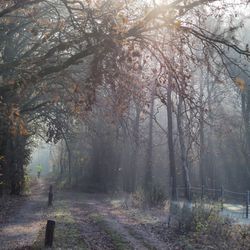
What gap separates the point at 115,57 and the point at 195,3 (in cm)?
173

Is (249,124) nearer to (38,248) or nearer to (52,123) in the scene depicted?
(52,123)

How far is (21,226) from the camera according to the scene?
20.1m

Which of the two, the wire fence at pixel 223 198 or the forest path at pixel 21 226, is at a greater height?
the wire fence at pixel 223 198

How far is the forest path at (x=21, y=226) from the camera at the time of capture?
631 inches

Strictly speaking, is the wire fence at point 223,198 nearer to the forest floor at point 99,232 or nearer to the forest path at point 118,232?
the forest floor at point 99,232

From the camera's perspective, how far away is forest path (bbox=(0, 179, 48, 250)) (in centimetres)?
1602

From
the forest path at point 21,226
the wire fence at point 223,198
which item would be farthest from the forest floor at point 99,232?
the wire fence at point 223,198

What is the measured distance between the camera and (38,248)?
1457 centimetres

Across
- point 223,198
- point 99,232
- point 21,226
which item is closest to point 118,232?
point 99,232

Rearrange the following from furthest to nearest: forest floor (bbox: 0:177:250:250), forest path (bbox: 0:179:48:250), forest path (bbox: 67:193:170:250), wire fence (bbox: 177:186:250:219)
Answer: wire fence (bbox: 177:186:250:219) → forest path (bbox: 0:179:48:250) → forest path (bbox: 67:193:170:250) → forest floor (bbox: 0:177:250:250)

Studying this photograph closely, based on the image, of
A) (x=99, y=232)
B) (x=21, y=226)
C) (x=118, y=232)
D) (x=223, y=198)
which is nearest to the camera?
(x=118, y=232)

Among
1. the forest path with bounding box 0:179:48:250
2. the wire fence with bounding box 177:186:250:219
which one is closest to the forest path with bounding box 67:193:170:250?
the forest path with bounding box 0:179:48:250

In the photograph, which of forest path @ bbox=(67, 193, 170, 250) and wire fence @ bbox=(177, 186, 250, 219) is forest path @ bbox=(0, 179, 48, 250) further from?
wire fence @ bbox=(177, 186, 250, 219)

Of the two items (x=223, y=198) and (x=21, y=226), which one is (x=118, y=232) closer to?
(x=21, y=226)
